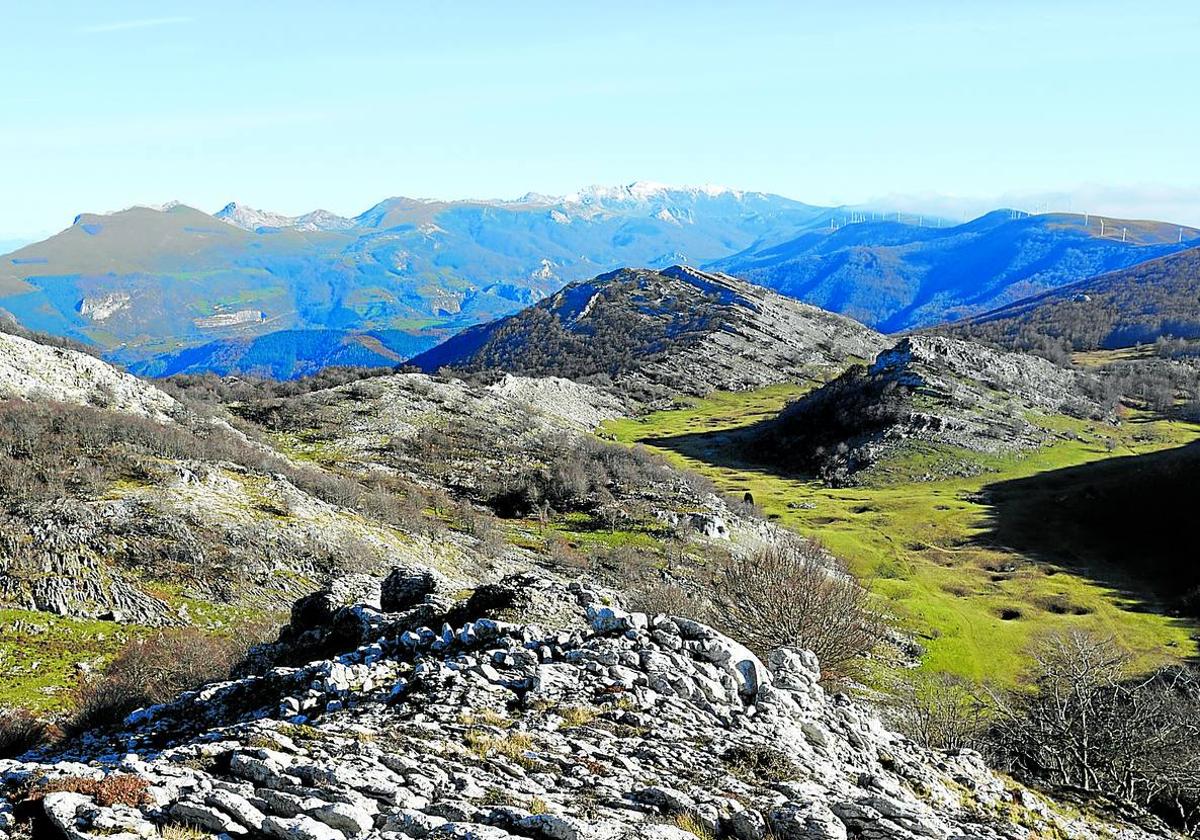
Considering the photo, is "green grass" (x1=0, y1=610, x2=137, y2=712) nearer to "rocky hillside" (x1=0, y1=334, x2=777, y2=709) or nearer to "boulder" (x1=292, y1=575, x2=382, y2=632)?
"rocky hillside" (x1=0, y1=334, x2=777, y2=709)

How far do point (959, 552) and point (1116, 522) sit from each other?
22.0m

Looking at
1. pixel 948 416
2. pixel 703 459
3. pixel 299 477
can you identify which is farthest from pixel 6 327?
pixel 948 416

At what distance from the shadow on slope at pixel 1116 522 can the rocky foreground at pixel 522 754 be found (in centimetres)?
6789

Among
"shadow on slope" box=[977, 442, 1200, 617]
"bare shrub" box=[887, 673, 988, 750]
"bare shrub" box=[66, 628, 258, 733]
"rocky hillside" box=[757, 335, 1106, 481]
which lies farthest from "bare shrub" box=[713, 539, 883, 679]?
"rocky hillside" box=[757, 335, 1106, 481]

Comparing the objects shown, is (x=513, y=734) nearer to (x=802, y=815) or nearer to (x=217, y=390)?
(x=802, y=815)

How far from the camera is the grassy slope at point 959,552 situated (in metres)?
59.8

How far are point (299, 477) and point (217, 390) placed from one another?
6314 centimetres

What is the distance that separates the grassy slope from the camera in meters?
59.8

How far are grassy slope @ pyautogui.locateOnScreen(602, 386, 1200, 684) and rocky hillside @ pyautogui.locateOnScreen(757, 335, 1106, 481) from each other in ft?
13.9

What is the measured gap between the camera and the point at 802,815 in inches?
516

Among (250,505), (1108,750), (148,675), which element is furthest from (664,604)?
(250,505)

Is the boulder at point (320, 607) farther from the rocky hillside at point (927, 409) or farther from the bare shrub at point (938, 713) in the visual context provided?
the rocky hillside at point (927, 409)

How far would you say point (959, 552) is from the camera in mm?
84500

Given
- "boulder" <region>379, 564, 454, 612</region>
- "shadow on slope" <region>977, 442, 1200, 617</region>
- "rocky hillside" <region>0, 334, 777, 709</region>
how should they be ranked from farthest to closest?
"shadow on slope" <region>977, 442, 1200, 617</region>
"rocky hillside" <region>0, 334, 777, 709</region>
"boulder" <region>379, 564, 454, 612</region>
